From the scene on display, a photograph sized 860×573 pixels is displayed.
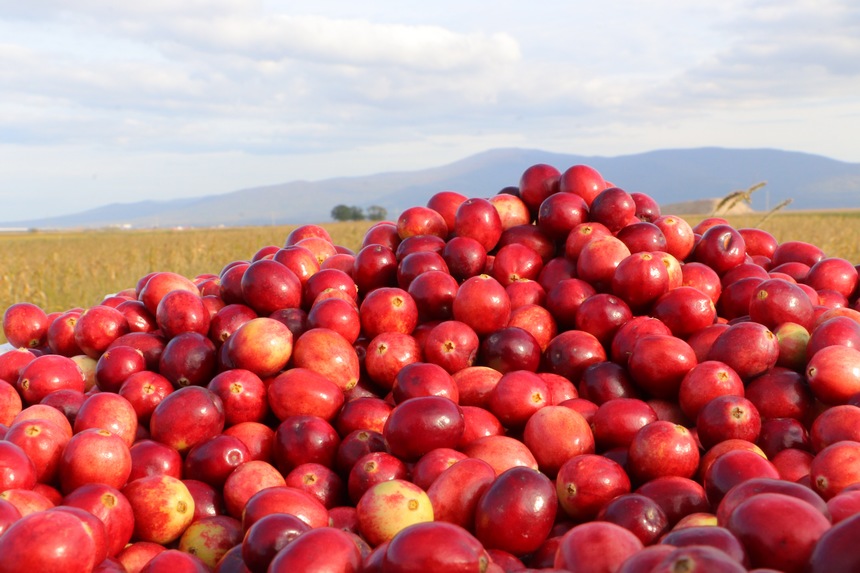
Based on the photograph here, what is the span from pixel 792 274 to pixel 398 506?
3.20 metres

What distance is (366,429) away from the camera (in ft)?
9.71

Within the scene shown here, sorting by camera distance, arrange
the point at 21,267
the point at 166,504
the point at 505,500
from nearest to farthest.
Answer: the point at 505,500
the point at 166,504
the point at 21,267

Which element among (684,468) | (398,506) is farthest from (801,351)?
(398,506)

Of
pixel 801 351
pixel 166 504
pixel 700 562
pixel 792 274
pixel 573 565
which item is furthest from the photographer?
pixel 792 274

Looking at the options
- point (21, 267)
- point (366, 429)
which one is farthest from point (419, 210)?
point (21, 267)

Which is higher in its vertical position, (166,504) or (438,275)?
(438,275)

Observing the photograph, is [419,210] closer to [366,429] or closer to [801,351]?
[366,429]

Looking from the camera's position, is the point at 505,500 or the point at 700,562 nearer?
the point at 700,562

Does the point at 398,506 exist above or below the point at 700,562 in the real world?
below

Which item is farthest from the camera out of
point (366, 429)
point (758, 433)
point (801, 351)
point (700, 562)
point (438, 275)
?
point (438, 275)

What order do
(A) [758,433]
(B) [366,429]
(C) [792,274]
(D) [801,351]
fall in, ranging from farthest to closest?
(C) [792,274] < (D) [801,351] < (B) [366,429] < (A) [758,433]

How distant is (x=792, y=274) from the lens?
4426 mm

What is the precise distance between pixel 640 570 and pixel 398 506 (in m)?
0.99

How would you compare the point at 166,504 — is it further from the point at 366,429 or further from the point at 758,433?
the point at 758,433
